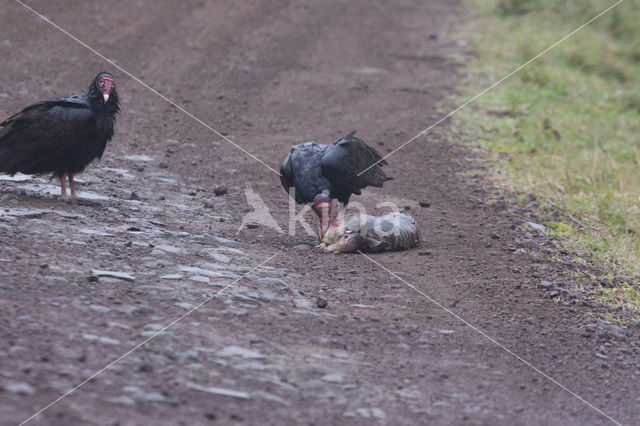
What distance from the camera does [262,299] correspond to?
4.48 m

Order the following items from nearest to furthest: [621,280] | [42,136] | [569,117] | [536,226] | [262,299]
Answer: [262,299] < [42,136] < [621,280] < [536,226] < [569,117]

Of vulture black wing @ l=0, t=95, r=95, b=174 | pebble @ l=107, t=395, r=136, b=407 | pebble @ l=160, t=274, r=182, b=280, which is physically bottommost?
pebble @ l=107, t=395, r=136, b=407

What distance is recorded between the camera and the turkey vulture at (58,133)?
5340 millimetres

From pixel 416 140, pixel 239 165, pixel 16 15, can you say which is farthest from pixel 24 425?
pixel 16 15

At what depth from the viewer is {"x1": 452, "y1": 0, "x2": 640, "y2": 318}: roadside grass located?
7.16 meters

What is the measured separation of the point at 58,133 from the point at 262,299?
6.86ft

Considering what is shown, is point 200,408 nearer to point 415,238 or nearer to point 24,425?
point 24,425

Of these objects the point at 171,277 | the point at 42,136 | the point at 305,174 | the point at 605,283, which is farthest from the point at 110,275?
the point at 605,283

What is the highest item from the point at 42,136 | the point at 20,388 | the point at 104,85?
the point at 104,85

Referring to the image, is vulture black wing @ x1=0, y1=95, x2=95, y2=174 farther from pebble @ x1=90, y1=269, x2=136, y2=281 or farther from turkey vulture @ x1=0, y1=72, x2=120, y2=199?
pebble @ x1=90, y1=269, x2=136, y2=281

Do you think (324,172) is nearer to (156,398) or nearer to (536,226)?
(536,226)

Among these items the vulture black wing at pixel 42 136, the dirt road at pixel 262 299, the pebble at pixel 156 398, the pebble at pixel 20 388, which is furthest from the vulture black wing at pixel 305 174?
the pebble at pixel 20 388

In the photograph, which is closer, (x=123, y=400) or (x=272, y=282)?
(x=123, y=400)

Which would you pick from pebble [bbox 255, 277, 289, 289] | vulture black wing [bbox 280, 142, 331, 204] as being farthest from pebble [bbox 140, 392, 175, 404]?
vulture black wing [bbox 280, 142, 331, 204]
